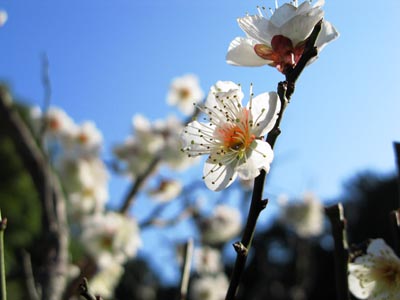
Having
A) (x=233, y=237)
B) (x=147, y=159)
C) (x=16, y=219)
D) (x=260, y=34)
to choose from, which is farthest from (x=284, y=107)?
(x=16, y=219)

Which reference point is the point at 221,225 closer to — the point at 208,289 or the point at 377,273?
the point at 208,289

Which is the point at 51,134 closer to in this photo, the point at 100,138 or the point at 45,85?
the point at 100,138

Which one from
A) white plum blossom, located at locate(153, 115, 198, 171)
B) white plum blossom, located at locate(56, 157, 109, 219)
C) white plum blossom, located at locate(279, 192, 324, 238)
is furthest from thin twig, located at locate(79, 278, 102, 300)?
white plum blossom, located at locate(279, 192, 324, 238)

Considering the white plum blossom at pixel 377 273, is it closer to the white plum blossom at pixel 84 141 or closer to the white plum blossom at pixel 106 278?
the white plum blossom at pixel 106 278

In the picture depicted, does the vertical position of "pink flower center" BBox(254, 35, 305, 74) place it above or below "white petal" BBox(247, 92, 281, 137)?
above

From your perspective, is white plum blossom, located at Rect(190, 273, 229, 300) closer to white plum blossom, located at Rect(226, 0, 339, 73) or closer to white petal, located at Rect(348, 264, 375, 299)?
white petal, located at Rect(348, 264, 375, 299)

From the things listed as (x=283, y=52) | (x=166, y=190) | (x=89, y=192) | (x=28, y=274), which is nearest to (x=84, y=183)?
(x=89, y=192)
